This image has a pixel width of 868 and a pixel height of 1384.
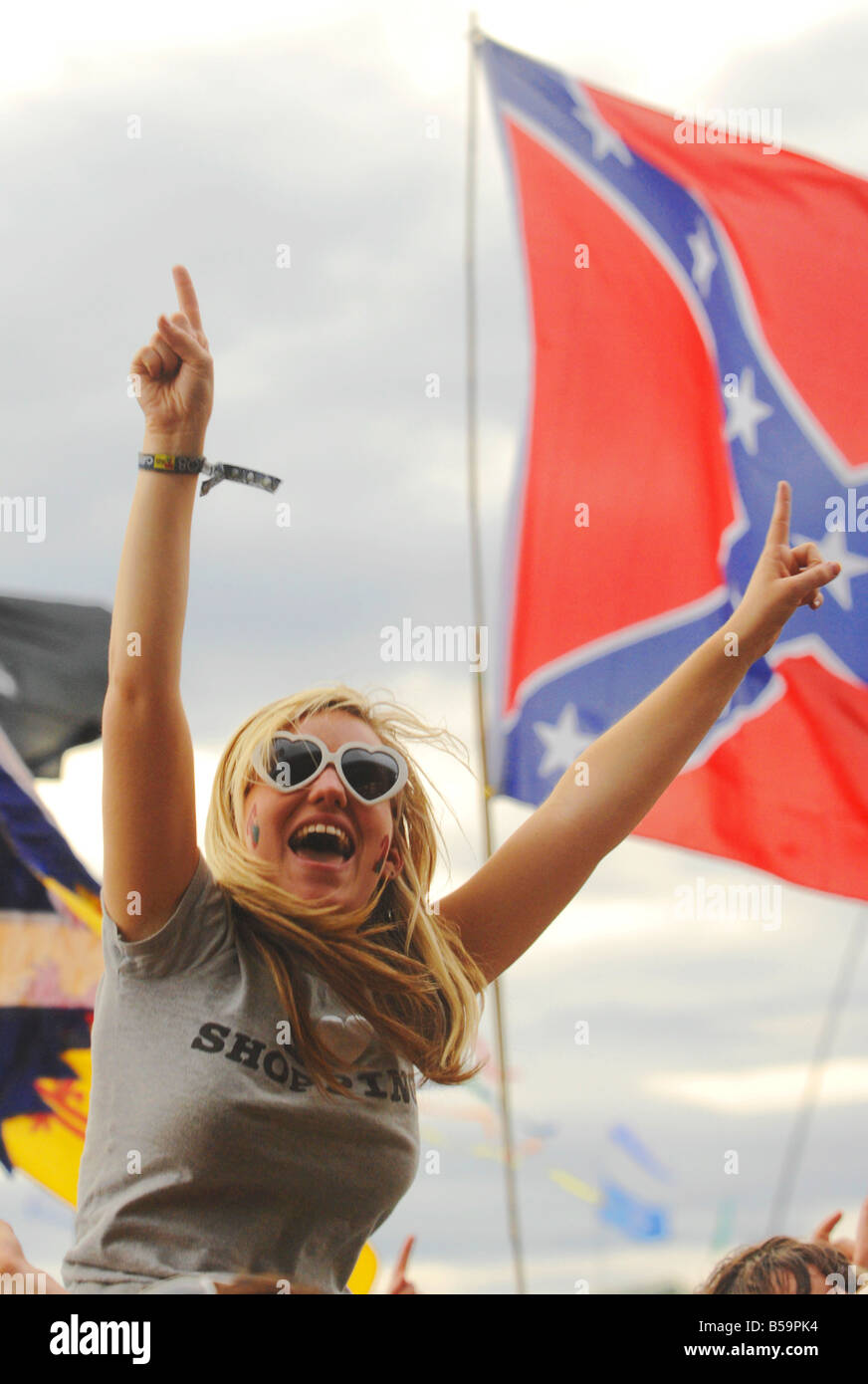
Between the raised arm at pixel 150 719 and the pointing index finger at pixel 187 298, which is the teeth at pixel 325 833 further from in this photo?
the pointing index finger at pixel 187 298

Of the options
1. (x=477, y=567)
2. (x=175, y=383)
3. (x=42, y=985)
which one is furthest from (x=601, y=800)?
(x=42, y=985)

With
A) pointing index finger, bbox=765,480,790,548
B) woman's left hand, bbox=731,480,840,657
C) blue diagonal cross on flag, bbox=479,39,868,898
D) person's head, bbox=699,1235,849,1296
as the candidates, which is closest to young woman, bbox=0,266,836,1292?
woman's left hand, bbox=731,480,840,657

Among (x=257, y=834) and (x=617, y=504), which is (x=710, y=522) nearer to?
(x=617, y=504)

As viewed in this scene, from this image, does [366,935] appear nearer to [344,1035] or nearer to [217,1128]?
[344,1035]

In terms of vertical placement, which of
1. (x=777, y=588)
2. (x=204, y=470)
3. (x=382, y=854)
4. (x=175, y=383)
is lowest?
(x=382, y=854)

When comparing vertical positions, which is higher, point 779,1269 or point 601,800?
point 601,800

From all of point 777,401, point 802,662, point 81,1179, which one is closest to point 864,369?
point 777,401

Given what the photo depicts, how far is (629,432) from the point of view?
7371 mm

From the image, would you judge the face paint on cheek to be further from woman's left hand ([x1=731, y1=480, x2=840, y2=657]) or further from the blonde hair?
woman's left hand ([x1=731, y1=480, x2=840, y2=657])

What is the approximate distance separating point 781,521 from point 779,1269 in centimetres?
219

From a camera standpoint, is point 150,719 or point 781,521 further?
point 781,521

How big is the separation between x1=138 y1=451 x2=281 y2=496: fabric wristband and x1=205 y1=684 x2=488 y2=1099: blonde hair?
552 mm

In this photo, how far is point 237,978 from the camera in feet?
8.64

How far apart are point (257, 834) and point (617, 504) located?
4.71m
